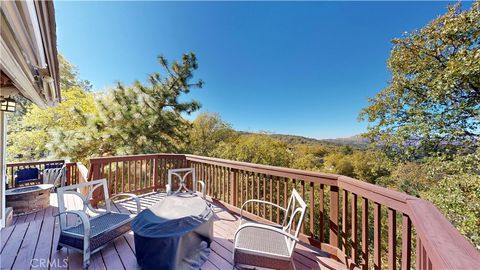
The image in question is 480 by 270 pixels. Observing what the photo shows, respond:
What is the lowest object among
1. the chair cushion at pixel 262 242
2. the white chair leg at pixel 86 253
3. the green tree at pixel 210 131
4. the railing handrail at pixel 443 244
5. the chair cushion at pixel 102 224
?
the white chair leg at pixel 86 253

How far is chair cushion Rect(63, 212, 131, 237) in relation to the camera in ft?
6.97

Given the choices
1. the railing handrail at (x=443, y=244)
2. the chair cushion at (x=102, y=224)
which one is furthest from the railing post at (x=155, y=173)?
the railing handrail at (x=443, y=244)

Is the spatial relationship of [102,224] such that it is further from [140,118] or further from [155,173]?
[140,118]

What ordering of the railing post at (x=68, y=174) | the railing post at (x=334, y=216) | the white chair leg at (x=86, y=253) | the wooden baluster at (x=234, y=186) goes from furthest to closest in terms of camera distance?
the railing post at (x=68, y=174), the wooden baluster at (x=234, y=186), the railing post at (x=334, y=216), the white chair leg at (x=86, y=253)

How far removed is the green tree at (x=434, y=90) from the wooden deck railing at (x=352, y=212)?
4813mm

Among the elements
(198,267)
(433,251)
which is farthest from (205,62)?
(433,251)

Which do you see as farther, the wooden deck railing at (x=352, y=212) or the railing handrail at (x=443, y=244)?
the wooden deck railing at (x=352, y=212)

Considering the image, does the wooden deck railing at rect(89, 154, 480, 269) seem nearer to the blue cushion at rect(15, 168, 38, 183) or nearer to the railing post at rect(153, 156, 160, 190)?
the railing post at rect(153, 156, 160, 190)

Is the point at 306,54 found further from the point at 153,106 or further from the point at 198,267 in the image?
the point at 198,267

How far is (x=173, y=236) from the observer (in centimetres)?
168

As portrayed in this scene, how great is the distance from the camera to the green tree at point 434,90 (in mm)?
4988

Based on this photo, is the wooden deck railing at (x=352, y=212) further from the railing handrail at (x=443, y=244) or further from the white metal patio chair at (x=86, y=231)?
the white metal patio chair at (x=86, y=231)

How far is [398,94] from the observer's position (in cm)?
682

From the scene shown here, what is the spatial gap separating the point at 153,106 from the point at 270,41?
19.6 feet
